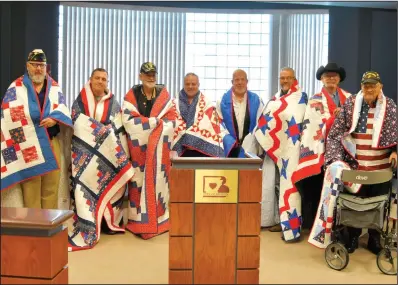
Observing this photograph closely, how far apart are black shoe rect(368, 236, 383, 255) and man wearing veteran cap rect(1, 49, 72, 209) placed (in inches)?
97.1

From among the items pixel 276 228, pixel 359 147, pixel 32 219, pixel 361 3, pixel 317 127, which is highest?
pixel 361 3

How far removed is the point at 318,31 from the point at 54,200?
154 inches

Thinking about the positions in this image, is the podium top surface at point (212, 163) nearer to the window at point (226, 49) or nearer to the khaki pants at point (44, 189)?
the khaki pants at point (44, 189)

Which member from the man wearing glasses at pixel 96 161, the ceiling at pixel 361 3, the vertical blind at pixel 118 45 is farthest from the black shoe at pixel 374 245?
the vertical blind at pixel 118 45

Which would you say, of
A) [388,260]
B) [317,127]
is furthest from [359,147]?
[388,260]

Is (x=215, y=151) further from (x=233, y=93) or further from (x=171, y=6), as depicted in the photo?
(x=171, y=6)

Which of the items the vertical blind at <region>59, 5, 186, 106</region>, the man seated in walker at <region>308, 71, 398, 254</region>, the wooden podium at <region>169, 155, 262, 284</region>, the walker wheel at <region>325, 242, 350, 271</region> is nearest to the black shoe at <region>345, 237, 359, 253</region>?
the man seated in walker at <region>308, 71, 398, 254</region>

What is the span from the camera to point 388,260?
3.60m

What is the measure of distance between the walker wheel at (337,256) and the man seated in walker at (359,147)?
203 millimetres

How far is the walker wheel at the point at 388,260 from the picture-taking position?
354 cm

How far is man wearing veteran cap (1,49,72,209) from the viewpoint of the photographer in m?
3.99

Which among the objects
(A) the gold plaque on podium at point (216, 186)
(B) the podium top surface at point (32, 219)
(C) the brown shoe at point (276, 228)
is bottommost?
(C) the brown shoe at point (276, 228)

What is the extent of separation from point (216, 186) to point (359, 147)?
5.07ft

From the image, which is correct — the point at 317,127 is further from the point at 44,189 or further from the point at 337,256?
the point at 44,189
